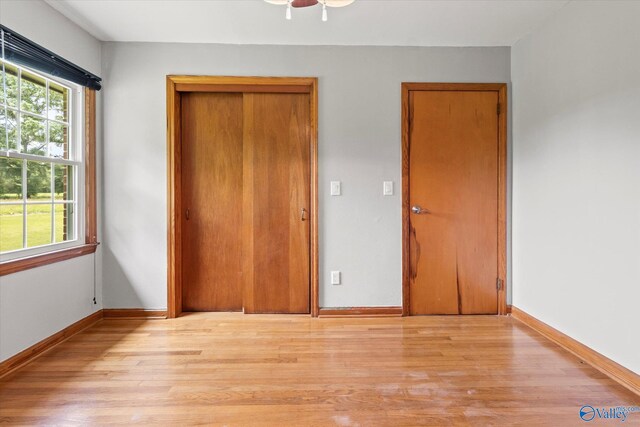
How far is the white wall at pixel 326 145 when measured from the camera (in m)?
3.09

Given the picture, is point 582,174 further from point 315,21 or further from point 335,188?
point 315,21

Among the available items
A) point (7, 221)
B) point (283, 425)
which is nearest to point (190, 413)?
point (283, 425)

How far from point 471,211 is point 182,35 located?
107 inches

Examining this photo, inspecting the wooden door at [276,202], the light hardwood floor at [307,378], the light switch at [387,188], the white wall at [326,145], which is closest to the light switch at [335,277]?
the white wall at [326,145]

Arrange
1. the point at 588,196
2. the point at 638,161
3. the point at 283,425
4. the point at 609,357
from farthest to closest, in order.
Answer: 1. the point at 588,196
2. the point at 609,357
3. the point at 638,161
4. the point at 283,425

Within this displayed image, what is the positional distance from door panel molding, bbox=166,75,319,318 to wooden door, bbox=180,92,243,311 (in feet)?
0.30

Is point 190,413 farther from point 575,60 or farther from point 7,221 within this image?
point 575,60

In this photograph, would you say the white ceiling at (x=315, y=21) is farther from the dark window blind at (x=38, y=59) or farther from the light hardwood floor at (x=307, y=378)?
the light hardwood floor at (x=307, y=378)

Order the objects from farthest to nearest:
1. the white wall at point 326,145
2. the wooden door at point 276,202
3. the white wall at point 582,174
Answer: the wooden door at point 276,202 → the white wall at point 326,145 → the white wall at point 582,174

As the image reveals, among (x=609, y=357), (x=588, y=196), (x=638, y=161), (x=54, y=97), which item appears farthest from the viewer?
(x=54, y=97)

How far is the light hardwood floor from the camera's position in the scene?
1.76 meters

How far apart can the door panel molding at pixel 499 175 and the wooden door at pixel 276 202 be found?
810mm

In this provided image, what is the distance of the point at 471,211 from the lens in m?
3.19

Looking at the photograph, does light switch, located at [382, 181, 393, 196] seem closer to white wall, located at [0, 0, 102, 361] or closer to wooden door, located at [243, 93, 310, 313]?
wooden door, located at [243, 93, 310, 313]
